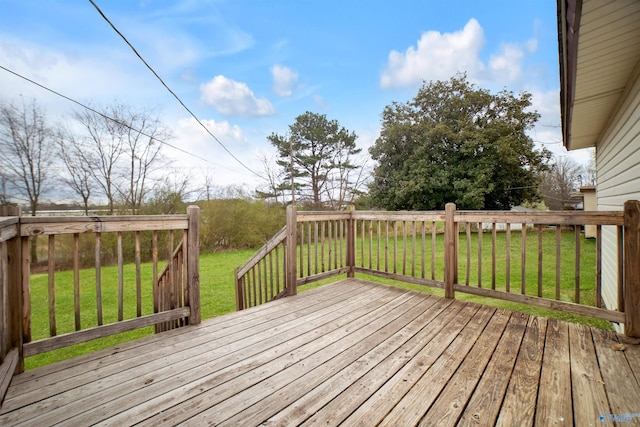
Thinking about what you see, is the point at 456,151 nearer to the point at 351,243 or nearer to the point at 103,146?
the point at 351,243

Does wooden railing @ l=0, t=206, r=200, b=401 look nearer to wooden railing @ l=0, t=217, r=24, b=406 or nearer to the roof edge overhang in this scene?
wooden railing @ l=0, t=217, r=24, b=406

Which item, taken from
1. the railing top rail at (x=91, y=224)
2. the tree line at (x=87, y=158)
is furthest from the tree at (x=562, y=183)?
the railing top rail at (x=91, y=224)

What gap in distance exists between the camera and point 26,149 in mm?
6852

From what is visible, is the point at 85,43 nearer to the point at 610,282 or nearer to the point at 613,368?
the point at 613,368

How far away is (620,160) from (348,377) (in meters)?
4.13

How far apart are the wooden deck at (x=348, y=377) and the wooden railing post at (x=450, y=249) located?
635 millimetres

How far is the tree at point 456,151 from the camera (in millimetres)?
12969

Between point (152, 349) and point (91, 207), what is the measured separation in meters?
8.35

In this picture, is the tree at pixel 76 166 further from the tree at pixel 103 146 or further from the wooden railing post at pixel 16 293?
the wooden railing post at pixel 16 293

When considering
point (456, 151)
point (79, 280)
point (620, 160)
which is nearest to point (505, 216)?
point (620, 160)

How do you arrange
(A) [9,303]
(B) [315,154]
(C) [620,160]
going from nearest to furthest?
(A) [9,303], (C) [620,160], (B) [315,154]

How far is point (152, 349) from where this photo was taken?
2.02 meters

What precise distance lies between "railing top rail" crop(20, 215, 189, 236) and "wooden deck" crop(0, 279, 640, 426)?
88 centimetres

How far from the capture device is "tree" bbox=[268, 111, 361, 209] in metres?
15.3
